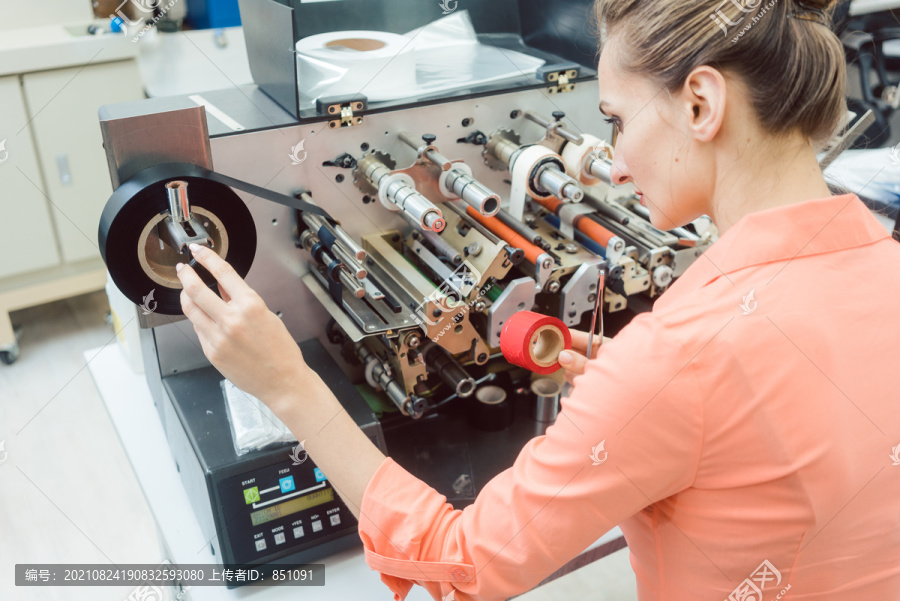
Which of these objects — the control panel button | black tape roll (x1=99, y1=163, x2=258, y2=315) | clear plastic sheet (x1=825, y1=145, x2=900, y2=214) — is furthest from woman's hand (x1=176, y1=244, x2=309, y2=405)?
clear plastic sheet (x1=825, y1=145, x2=900, y2=214)

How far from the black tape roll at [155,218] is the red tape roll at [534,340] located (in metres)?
0.36

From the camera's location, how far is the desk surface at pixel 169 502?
3.43 feet

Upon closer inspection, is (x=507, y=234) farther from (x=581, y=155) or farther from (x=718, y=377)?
(x=718, y=377)

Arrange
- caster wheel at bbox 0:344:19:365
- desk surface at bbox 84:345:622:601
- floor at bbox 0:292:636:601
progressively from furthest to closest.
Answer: caster wheel at bbox 0:344:19:365, floor at bbox 0:292:636:601, desk surface at bbox 84:345:622:601

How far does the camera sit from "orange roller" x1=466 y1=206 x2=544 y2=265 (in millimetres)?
1130

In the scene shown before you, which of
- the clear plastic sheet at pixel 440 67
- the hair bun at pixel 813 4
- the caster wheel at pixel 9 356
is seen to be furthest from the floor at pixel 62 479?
the hair bun at pixel 813 4

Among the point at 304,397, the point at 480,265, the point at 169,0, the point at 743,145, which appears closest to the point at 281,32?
the point at 480,265

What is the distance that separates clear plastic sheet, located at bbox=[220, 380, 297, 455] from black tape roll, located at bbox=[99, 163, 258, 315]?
170mm

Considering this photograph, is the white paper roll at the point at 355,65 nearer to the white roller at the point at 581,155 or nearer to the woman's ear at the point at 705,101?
the white roller at the point at 581,155

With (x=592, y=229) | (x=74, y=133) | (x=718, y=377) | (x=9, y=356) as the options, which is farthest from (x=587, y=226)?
(x=9, y=356)

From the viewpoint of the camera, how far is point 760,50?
28.2 inches

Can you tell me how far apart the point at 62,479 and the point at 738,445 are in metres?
2.21

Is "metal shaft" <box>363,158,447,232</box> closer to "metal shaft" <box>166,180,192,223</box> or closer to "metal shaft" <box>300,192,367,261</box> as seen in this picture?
"metal shaft" <box>300,192,367,261</box>

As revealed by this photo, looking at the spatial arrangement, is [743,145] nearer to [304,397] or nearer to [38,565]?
[304,397]
